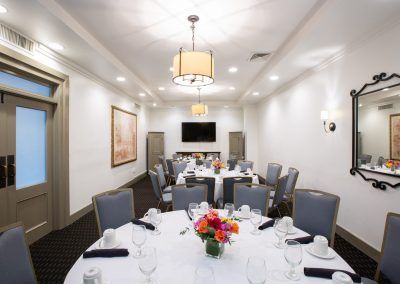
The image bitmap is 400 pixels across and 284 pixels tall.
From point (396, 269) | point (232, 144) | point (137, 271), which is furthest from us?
point (232, 144)

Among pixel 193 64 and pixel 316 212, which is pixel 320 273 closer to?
pixel 316 212

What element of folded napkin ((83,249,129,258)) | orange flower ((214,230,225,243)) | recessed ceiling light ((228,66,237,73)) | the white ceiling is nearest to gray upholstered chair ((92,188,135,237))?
folded napkin ((83,249,129,258))

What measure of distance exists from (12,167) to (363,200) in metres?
4.70

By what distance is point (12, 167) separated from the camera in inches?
116

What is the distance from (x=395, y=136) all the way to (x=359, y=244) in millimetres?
1535

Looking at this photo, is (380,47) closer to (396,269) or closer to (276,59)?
(276,59)

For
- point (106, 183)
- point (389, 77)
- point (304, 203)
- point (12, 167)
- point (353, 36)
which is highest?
point (353, 36)

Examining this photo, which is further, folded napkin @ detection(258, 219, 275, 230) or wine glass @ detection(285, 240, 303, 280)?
folded napkin @ detection(258, 219, 275, 230)

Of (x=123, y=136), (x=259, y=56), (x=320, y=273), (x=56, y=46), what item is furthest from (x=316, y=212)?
(x=123, y=136)

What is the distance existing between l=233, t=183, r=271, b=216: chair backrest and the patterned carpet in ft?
4.10

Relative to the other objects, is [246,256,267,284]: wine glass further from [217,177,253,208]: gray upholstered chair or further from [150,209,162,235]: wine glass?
[217,177,253,208]: gray upholstered chair

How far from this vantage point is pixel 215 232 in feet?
4.58

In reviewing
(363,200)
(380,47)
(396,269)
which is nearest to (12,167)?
(396,269)

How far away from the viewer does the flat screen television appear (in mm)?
9375
